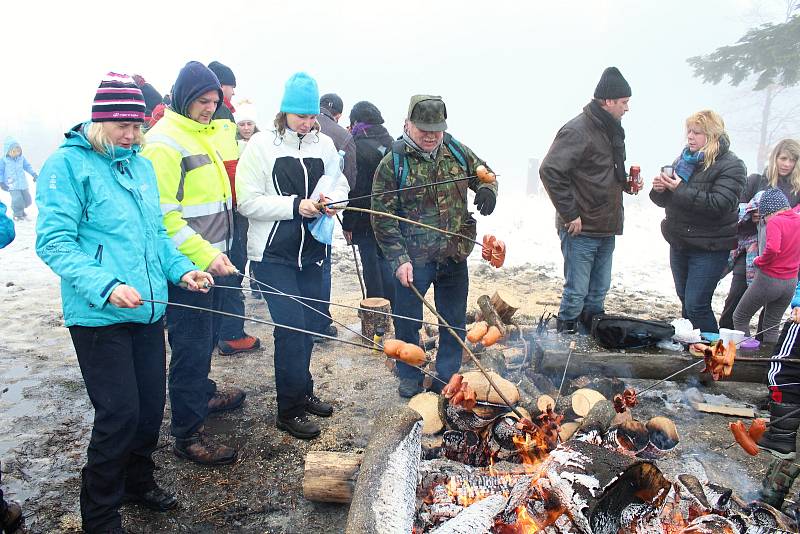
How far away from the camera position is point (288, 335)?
13.6ft

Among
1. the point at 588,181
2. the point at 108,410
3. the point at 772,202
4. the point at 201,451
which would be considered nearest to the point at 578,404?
the point at 588,181

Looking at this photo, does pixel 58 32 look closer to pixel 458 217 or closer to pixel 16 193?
pixel 16 193

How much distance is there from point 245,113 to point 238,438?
448 centimetres

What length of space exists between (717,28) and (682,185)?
9346 cm

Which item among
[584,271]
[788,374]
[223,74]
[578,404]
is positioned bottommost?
[578,404]

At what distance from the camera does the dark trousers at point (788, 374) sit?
3.58 meters

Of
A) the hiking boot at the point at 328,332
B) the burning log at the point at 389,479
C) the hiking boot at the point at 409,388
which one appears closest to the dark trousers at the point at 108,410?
the burning log at the point at 389,479

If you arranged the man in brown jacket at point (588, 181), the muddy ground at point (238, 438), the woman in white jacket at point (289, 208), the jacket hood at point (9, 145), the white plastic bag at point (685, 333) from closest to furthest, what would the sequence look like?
the muddy ground at point (238, 438) < the woman in white jacket at point (289, 208) < the white plastic bag at point (685, 333) < the man in brown jacket at point (588, 181) < the jacket hood at point (9, 145)

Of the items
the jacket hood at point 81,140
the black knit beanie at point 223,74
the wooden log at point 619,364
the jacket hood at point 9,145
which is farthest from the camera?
the jacket hood at point 9,145

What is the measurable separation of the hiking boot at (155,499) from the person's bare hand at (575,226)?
14.4ft

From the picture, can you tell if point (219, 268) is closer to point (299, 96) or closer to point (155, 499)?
point (299, 96)

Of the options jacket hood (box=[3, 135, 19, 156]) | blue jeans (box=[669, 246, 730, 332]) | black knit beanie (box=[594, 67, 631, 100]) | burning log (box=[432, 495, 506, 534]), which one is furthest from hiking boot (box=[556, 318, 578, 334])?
jacket hood (box=[3, 135, 19, 156])

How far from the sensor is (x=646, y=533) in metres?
2.50

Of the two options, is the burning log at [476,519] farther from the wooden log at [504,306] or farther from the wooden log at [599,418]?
the wooden log at [504,306]
